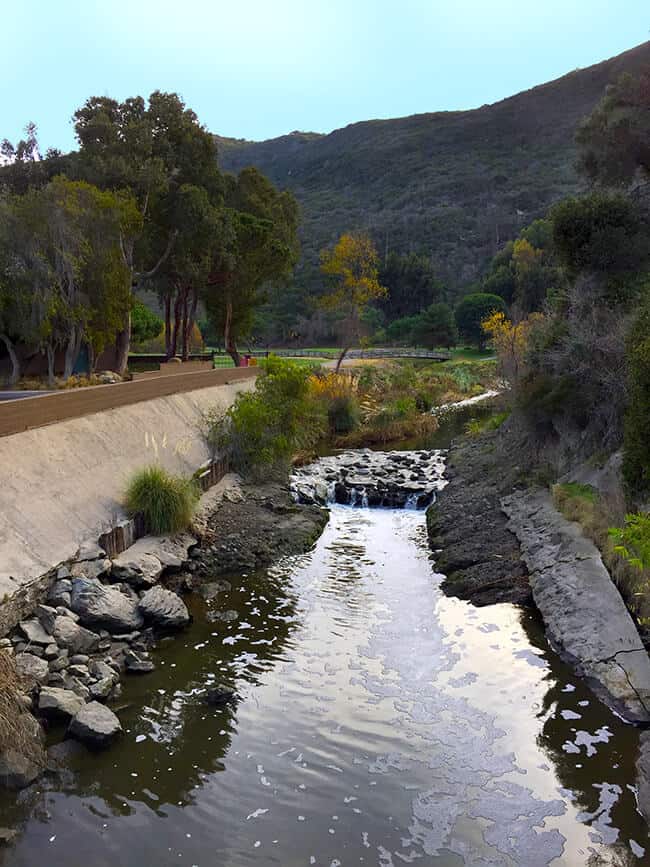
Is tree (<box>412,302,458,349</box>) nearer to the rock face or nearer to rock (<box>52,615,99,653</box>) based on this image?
the rock face

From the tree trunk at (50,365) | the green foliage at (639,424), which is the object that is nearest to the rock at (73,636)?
the green foliage at (639,424)

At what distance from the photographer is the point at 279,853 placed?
6.36 meters

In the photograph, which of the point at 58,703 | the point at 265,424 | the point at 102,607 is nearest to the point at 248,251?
the point at 265,424

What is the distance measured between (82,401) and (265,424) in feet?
23.5

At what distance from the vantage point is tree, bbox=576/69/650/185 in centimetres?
2130

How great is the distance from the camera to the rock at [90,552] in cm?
1213

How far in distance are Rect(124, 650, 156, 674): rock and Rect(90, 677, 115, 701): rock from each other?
62 centimetres

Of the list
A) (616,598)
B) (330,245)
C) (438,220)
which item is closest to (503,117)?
(438,220)

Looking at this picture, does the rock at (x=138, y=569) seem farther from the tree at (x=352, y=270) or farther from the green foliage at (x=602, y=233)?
the tree at (x=352, y=270)

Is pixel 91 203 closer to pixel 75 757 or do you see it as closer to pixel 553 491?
pixel 553 491

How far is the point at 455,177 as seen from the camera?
140 metres

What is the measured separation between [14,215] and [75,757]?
72.9ft

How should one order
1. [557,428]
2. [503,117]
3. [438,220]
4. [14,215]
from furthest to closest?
[503,117]
[438,220]
[14,215]
[557,428]

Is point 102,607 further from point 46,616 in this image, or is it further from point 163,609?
point 163,609
